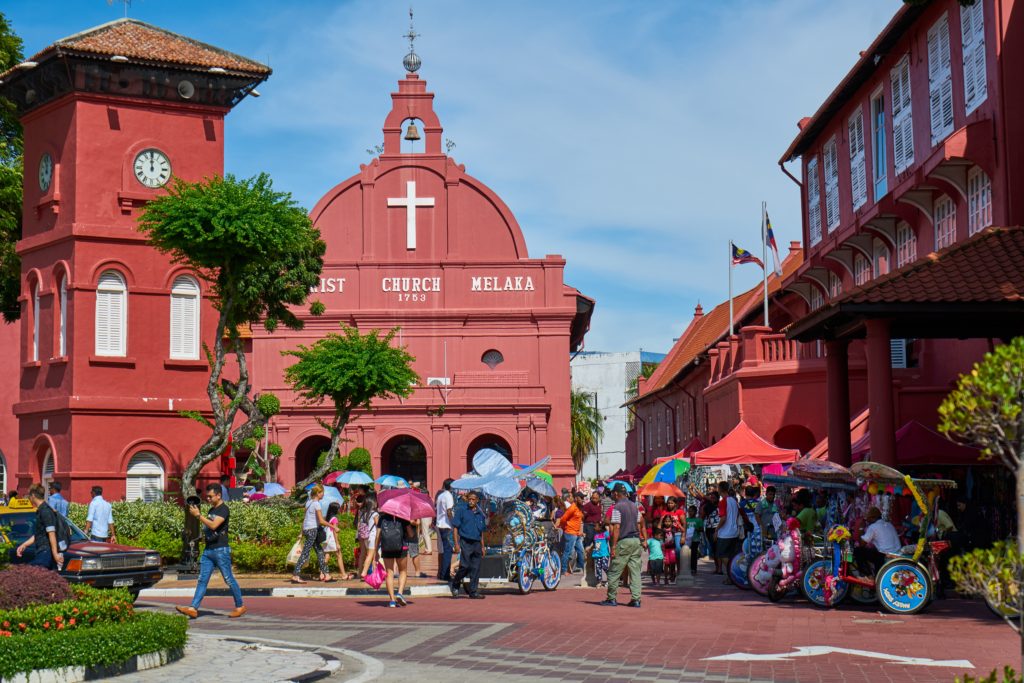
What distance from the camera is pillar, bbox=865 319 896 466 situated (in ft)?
62.7

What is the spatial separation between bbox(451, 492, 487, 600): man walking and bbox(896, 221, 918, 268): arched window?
468 inches

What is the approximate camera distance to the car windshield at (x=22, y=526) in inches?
725

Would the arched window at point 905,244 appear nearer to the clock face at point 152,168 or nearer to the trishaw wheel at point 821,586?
the trishaw wheel at point 821,586

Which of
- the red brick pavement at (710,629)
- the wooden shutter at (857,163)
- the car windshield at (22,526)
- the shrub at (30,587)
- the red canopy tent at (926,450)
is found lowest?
the red brick pavement at (710,629)

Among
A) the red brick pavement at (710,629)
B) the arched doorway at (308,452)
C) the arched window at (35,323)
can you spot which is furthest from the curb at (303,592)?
the arched doorway at (308,452)

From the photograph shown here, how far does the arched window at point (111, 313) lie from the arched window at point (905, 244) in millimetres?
17662

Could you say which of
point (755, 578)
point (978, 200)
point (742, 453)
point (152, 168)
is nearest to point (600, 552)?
point (755, 578)

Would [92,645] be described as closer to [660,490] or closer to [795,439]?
[660,490]

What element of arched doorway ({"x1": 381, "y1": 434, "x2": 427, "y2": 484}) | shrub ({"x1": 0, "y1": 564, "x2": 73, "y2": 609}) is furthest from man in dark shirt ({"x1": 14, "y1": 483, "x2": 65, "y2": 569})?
arched doorway ({"x1": 381, "y1": 434, "x2": 427, "y2": 484})

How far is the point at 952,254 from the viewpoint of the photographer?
770 inches

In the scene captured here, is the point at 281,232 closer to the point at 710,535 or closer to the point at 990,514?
the point at 710,535

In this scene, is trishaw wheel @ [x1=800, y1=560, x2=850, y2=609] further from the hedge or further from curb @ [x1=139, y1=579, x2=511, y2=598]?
the hedge

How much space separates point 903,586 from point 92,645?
10.0 metres

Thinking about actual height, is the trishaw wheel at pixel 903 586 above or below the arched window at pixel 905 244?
below
